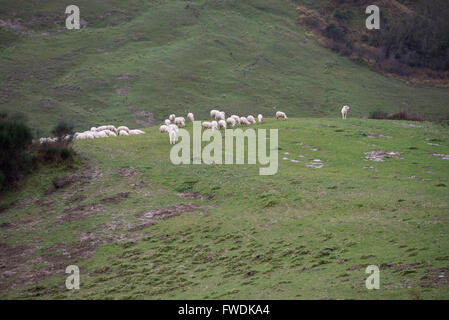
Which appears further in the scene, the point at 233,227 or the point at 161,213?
the point at 161,213

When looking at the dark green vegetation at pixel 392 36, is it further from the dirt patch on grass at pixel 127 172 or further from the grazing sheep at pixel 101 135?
the dirt patch on grass at pixel 127 172

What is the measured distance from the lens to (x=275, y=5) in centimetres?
8775

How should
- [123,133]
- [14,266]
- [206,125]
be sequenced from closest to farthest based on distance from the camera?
[14,266]
[206,125]
[123,133]

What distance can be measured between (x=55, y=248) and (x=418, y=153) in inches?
783

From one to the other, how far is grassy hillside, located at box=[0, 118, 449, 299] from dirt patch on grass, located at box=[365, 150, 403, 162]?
461mm
